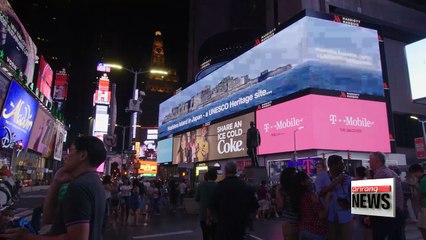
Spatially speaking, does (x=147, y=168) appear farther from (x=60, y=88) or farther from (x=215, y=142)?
(x=215, y=142)

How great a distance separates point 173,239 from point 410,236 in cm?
736

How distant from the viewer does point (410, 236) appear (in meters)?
10.1

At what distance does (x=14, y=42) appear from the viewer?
1393 inches

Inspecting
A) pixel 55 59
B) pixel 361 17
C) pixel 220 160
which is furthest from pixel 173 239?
pixel 55 59

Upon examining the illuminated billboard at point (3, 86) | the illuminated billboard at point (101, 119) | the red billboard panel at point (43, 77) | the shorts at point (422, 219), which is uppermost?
the red billboard panel at point (43, 77)

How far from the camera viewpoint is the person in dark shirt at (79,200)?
2289mm

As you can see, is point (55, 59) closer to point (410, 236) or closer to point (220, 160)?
point (220, 160)

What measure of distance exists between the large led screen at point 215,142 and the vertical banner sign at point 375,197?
2782 centimetres

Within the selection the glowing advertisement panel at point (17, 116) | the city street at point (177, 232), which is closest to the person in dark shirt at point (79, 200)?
the city street at point (177, 232)

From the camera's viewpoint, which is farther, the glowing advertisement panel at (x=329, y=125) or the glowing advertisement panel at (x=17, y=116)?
the glowing advertisement panel at (x=17, y=116)

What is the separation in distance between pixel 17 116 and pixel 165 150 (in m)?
23.0

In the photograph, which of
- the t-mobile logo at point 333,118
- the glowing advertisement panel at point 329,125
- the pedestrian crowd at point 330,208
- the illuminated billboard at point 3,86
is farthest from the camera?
the illuminated billboard at point 3,86

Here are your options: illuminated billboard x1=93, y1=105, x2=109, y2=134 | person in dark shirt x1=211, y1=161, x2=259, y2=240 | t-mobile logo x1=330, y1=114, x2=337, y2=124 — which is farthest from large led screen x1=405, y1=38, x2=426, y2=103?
illuminated billboard x1=93, y1=105, x2=109, y2=134

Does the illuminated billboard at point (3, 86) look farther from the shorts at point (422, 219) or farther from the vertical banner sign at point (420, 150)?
the vertical banner sign at point (420, 150)
